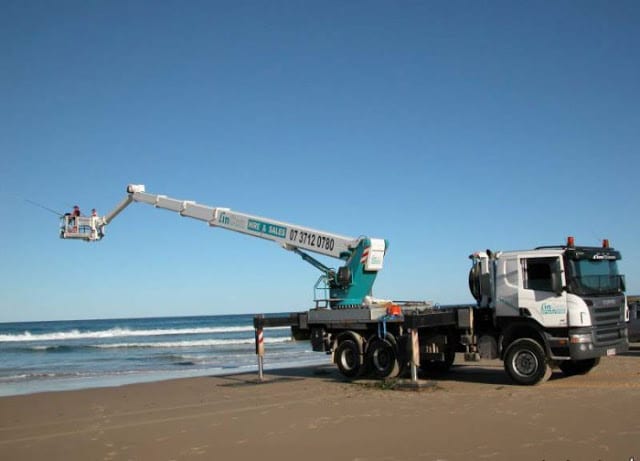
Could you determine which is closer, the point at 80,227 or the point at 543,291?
the point at 543,291

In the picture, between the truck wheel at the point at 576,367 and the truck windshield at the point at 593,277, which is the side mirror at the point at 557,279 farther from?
the truck wheel at the point at 576,367

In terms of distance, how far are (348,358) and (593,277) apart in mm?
6302

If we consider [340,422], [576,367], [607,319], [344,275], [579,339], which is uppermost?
[344,275]

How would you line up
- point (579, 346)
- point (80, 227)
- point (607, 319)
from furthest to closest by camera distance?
point (80, 227) < point (607, 319) < point (579, 346)

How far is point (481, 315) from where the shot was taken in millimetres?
15117

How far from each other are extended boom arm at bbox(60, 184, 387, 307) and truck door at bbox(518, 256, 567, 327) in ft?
13.0

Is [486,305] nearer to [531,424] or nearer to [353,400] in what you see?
[353,400]

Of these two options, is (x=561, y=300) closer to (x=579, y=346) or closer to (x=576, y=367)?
(x=579, y=346)

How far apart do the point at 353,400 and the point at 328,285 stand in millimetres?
4597

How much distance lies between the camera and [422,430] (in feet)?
31.9

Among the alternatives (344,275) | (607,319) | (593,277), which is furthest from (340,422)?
(607,319)

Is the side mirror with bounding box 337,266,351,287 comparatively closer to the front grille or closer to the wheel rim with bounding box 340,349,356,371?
the wheel rim with bounding box 340,349,356,371

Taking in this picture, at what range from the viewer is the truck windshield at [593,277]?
13586mm

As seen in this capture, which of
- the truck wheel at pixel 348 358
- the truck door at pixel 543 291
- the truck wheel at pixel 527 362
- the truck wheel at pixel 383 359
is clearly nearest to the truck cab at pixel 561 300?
the truck door at pixel 543 291
